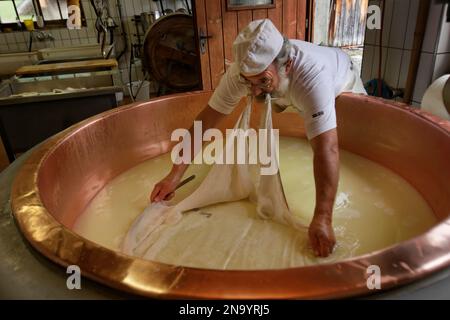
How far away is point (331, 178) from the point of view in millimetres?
1241

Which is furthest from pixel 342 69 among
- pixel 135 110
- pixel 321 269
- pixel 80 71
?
pixel 80 71

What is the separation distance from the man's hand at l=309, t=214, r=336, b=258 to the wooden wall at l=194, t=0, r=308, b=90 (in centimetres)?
229

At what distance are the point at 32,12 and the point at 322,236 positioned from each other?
518 centimetres

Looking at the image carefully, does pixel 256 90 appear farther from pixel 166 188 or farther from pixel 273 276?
pixel 273 276

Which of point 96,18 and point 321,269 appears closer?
point 321,269

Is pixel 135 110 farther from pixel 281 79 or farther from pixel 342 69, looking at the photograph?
pixel 342 69

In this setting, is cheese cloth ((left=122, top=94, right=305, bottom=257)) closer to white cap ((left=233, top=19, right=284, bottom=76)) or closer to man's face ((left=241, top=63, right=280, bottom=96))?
man's face ((left=241, top=63, right=280, bottom=96))

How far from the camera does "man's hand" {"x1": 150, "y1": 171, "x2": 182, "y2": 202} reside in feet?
5.31

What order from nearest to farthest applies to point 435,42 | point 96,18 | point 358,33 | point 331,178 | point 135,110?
point 331,178 → point 435,42 → point 135,110 → point 96,18 → point 358,33

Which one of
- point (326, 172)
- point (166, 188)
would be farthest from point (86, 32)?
point (326, 172)

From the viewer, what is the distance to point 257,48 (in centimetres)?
124

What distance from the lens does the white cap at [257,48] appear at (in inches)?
48.9

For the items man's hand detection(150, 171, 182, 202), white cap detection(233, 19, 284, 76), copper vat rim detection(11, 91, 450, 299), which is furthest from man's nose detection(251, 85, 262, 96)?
copper vat rim detection(11, 91, 450, 299)
